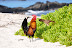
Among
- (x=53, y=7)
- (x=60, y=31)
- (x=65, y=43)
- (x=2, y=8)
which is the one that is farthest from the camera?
(x=53, y=7)

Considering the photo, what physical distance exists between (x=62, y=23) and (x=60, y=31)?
612 mm

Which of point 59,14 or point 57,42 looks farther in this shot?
point 59,14

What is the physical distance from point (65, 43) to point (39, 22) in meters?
2.94

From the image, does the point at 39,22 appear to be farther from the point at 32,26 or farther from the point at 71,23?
the point at 71,23

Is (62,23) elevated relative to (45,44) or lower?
elevated

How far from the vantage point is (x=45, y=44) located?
6.82 metres

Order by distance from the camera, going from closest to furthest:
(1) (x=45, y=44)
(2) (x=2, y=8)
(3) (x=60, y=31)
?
(1) (x=45, y=44) < (3) (x=60, y=31) < (2) (x=2, y=8)

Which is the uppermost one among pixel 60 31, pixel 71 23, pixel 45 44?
pixel 71 23

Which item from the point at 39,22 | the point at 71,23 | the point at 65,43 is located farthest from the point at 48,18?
the point at 65,43

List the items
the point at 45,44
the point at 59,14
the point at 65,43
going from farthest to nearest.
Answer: the point at 59,14 → the point at 45,44 → the point at 65,43

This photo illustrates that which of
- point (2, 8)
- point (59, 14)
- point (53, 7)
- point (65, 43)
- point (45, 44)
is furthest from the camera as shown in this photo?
point (53, 7)

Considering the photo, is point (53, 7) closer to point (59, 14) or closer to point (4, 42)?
point (59, 14)

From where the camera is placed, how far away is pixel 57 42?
7020 millimetres

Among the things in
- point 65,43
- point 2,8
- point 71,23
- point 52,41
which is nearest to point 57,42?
point 52,41
